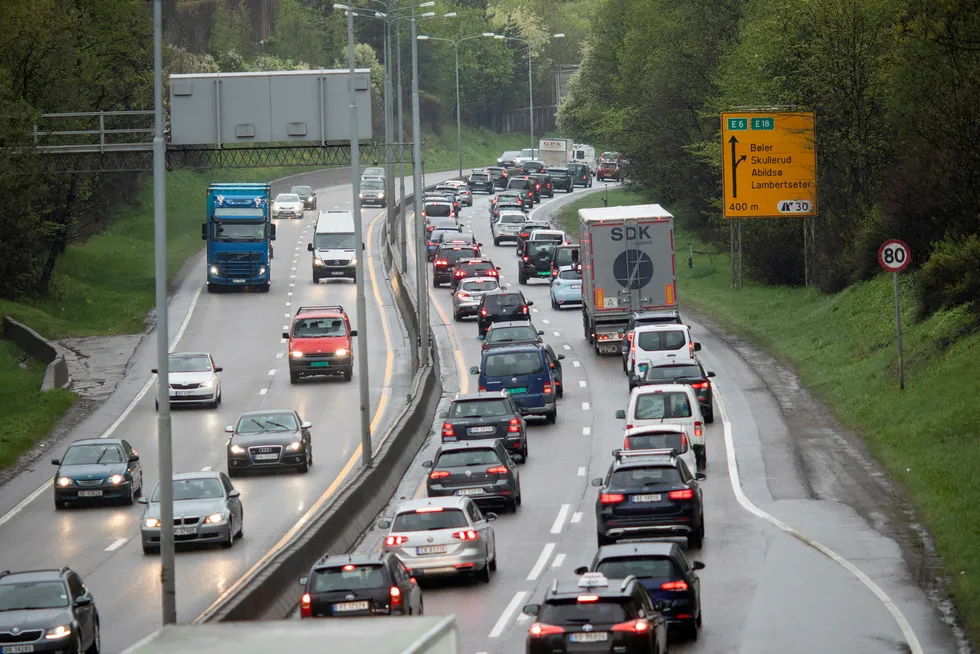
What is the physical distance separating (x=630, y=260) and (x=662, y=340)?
674 centimetres

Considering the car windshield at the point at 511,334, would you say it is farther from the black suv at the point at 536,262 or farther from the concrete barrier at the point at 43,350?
the black suv at the point at 536,262

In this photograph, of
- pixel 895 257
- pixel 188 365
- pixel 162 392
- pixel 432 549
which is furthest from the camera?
pixel 188 365

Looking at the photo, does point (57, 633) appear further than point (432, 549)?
No

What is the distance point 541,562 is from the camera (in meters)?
24.9

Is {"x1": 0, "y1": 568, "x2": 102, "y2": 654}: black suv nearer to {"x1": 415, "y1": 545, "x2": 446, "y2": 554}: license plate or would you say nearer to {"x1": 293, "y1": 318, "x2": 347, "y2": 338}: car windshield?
{"x1": 415, "y1": 545, "x2": 446, "y2": 554}: license plate

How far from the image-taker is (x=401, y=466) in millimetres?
34469

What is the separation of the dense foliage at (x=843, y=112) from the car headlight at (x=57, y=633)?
20.6 metres

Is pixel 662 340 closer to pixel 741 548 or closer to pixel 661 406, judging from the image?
pixel 661 406

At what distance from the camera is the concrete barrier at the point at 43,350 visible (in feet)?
155

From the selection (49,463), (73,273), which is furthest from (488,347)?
(73,273)

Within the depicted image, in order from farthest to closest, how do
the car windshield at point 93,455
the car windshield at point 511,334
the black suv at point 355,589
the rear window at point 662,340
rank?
the car windshield at point 511,334 < the rear window at point 662,340 < the car windshield at point 93,455 < the black suv at point 355,589

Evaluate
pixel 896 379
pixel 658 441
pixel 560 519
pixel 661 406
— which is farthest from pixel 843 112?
pixel 560 519

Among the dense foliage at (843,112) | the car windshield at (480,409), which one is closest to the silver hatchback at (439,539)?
the car windshield at (480,409)

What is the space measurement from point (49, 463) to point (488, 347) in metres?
12.2
